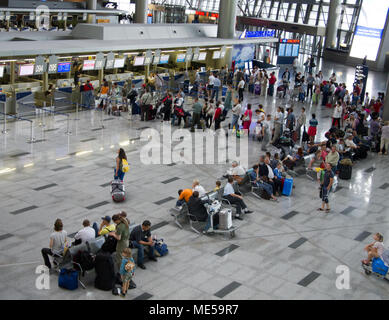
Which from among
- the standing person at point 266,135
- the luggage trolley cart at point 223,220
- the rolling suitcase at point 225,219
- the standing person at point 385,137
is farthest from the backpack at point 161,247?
the standing person at point 385,137

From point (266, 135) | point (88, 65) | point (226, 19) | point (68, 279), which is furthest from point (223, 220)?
point (226, 19)

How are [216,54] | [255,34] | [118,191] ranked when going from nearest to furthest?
[118,191] → [216,54] → [255,34]

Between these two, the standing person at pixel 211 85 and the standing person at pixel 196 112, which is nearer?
the standing person at pixel 196 112

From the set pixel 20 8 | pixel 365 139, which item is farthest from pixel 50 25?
pixel 365 139

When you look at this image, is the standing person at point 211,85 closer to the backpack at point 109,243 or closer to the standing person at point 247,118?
the standing person at point 247,118

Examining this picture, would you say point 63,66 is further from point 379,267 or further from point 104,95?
point 379,267

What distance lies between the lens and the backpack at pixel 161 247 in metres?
11.1

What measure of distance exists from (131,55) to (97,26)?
235cm

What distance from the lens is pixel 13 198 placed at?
13.6 m

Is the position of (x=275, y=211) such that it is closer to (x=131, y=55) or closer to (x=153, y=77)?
(x=153, y=77)

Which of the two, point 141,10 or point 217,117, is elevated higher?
point 141,10

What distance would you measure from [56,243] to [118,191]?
12.2 ft

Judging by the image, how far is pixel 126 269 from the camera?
9430 millimetres

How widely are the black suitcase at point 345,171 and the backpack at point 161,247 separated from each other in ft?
26.9
